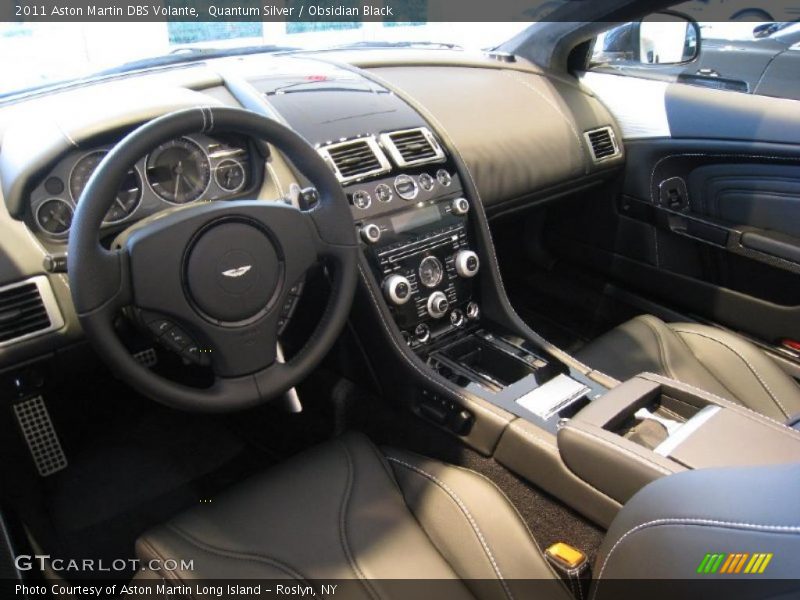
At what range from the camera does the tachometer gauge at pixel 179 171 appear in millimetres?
1413

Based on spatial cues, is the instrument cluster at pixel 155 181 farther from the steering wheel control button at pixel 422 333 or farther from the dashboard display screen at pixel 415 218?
the steering wheel control button at pixel 422 333

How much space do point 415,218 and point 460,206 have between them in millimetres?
149

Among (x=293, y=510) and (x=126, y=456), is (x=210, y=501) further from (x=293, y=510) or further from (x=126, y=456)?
(x=126, y=456)

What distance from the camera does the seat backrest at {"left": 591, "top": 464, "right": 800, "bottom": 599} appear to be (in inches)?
27.0

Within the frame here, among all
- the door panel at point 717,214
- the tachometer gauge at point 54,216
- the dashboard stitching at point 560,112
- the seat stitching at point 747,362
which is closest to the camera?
the tachometer gauge at point 54,216

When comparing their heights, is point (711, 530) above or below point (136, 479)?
above

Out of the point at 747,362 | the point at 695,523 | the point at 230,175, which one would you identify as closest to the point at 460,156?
the point at 230,175

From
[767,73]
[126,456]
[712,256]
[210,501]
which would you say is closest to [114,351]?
[210,501]

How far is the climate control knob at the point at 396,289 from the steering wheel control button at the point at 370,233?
0.09 metres

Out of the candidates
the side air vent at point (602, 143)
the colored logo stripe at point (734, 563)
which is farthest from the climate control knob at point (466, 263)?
the colored logo stripe at point (734, 563)

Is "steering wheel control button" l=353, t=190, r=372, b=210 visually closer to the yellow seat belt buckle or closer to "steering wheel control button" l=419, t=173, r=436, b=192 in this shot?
"steering wheel control button" l=419, t=173, r=436, b=192

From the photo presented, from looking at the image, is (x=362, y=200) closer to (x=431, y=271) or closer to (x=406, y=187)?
(x=406, y=187)

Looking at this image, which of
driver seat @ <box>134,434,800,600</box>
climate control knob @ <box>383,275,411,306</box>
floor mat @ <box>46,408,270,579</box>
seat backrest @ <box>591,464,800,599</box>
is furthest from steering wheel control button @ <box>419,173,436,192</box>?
seat backrest @ <box>591,464,800,599</box>

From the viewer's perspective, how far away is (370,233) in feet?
5.50
